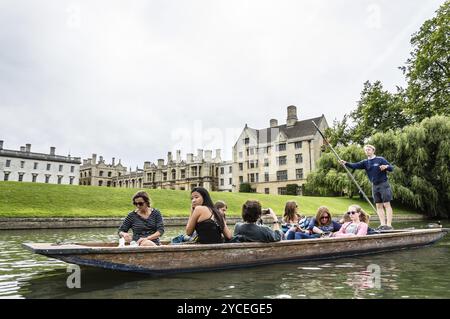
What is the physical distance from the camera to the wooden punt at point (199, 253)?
471 cm

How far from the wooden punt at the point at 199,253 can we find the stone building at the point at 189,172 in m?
52.1

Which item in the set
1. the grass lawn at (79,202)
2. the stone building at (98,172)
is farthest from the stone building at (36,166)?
the grass lawn at (79,202)

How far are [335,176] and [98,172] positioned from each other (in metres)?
65.5

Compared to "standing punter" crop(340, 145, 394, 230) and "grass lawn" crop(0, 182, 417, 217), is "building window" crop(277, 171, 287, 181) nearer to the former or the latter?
"grass lawn" crop(0, 182, 417, 217)

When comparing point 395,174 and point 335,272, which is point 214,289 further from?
point 395,174

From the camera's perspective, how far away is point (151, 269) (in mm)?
5234

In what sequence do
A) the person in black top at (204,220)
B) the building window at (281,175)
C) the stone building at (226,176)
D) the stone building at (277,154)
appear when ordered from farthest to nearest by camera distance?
the stone building at (226,176)
the building window at (281,175)
the stone building at (277,154)
the person in black top at (204,220)

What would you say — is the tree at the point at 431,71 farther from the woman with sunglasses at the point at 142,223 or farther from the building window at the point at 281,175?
the woman with sunglasses at the point at 142,223

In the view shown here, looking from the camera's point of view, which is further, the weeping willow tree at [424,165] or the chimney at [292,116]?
the chimney at [292,116]

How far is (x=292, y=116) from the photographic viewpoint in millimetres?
53906

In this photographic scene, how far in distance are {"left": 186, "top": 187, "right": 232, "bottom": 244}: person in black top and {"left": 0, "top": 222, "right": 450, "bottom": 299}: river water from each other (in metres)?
0.58
